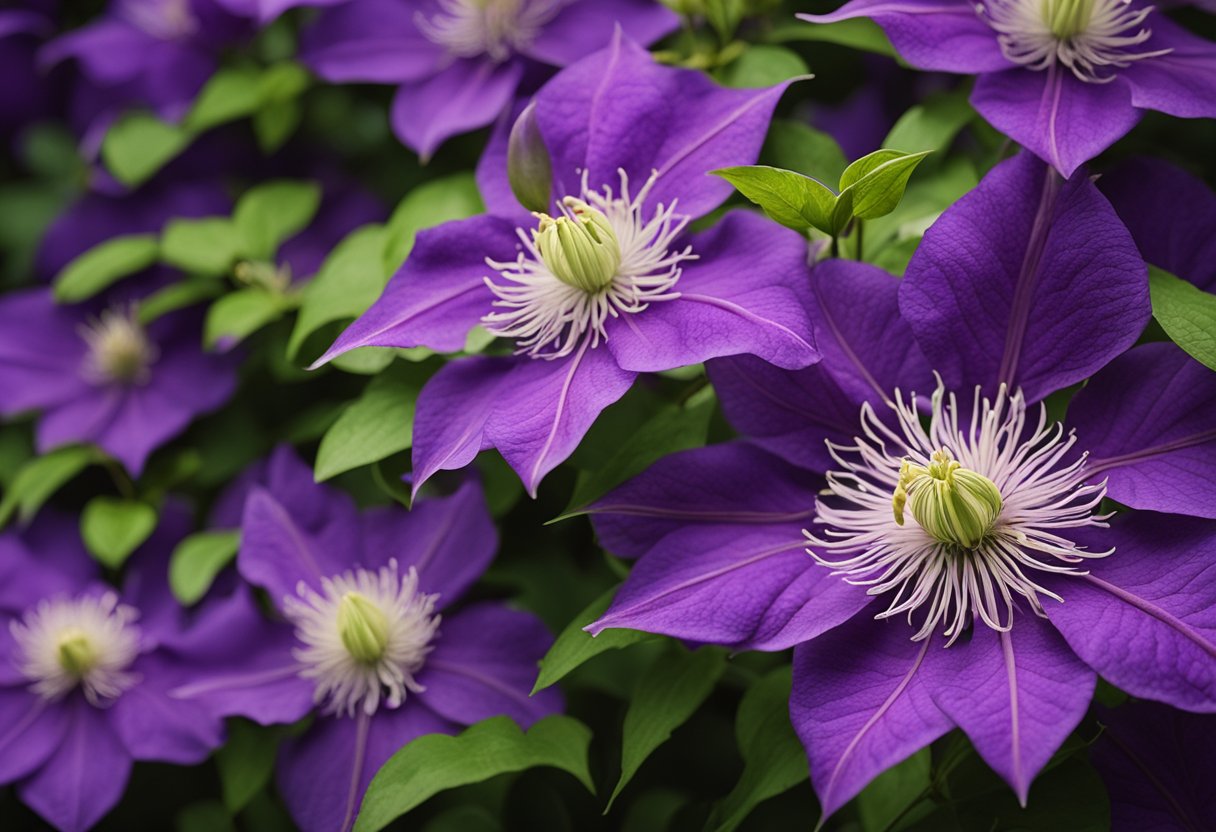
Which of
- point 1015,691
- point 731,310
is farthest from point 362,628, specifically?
point 1015,691

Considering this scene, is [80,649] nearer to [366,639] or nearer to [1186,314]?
[366,639]

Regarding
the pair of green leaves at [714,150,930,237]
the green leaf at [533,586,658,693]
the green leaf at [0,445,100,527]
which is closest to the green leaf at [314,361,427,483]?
the green leaf at [533,586,658,693]

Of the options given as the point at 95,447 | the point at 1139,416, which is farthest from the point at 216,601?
the point at 1139,416

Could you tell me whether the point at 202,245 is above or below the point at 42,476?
above

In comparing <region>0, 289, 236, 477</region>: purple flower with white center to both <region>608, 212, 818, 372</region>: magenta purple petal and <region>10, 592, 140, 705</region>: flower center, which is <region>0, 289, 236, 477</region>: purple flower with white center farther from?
<region>608, 212, 818, 372</region>: magenta purple petal

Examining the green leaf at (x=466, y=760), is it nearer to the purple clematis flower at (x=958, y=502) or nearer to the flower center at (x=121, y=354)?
the purple clematis flower at (x=958, y=502)

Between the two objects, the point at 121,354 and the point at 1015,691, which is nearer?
the point at 1015,691

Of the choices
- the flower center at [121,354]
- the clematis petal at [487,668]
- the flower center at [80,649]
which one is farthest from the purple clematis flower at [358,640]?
the flower center at [121,354]
